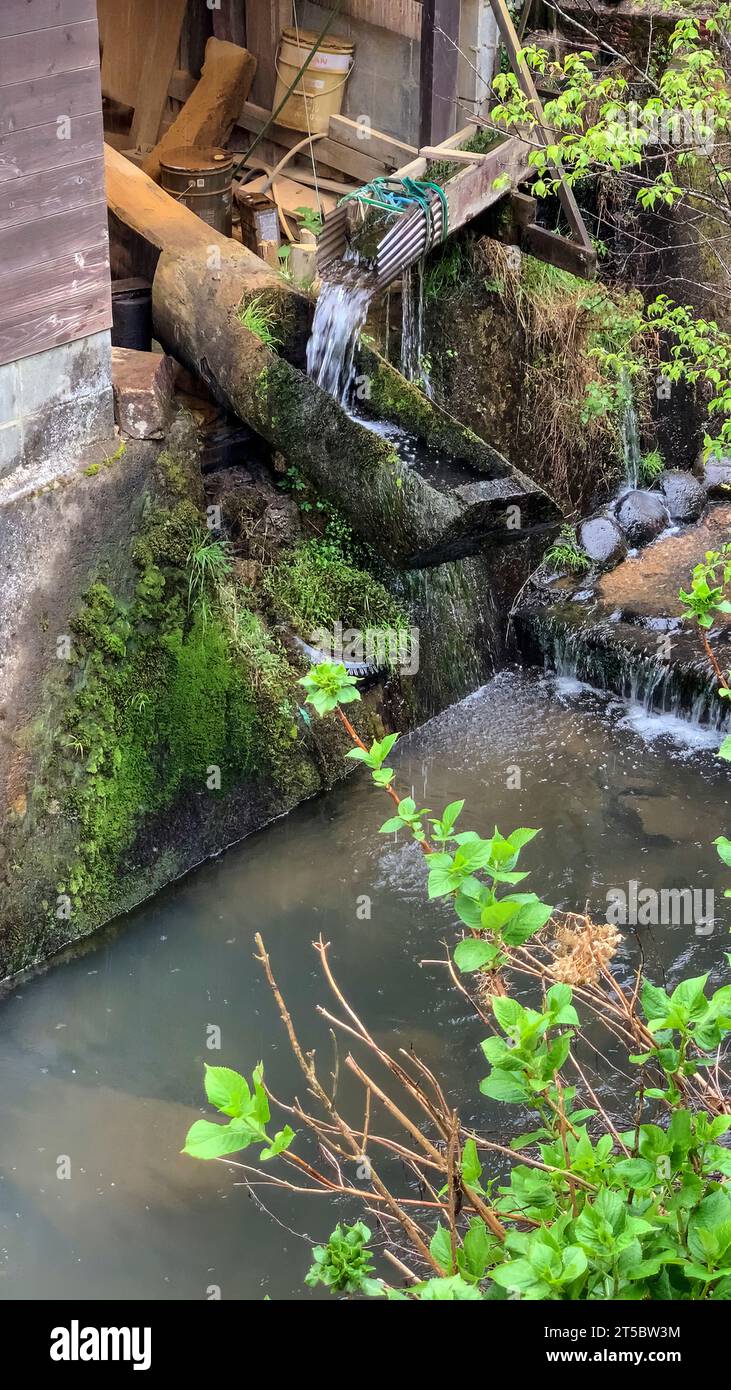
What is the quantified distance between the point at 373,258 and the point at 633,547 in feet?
9.80

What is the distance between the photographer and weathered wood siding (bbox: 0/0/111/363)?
225 inches

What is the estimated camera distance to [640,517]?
31.8 ft

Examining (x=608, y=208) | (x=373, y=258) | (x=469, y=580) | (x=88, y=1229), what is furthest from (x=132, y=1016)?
(x=608, y=208)

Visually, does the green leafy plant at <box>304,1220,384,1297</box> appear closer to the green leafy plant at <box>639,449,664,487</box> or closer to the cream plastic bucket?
the green leafy plant at <box>639,449,664,487</box>

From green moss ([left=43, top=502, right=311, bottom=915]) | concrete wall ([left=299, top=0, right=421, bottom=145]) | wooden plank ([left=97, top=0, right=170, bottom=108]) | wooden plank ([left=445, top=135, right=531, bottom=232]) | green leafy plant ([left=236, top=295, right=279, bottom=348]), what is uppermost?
wooden plank ([left=97, top=0, right=170, bottom=108])

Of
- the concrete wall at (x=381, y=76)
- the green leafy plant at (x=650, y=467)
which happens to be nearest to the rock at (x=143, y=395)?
the concrete wall at (x=381, y=76)

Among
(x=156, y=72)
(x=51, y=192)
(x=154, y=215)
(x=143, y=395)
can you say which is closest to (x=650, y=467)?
(x=154, y=215)

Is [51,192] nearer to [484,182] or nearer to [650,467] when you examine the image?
[484,182]

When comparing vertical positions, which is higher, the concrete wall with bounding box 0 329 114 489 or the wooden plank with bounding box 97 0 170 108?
the wooden plank with bounding box 97 0 170 108

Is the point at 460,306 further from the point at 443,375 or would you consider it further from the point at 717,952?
the point at 717,952

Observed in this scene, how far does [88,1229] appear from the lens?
5336mm

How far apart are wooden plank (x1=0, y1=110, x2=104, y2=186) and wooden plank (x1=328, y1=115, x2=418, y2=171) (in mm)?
3459

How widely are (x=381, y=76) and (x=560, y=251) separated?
8.68 feet

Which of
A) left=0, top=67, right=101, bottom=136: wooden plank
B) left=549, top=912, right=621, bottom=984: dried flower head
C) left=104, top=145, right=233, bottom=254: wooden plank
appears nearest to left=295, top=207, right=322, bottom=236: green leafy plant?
left=104, top=145, right=233, bottom=254: wooden plank
